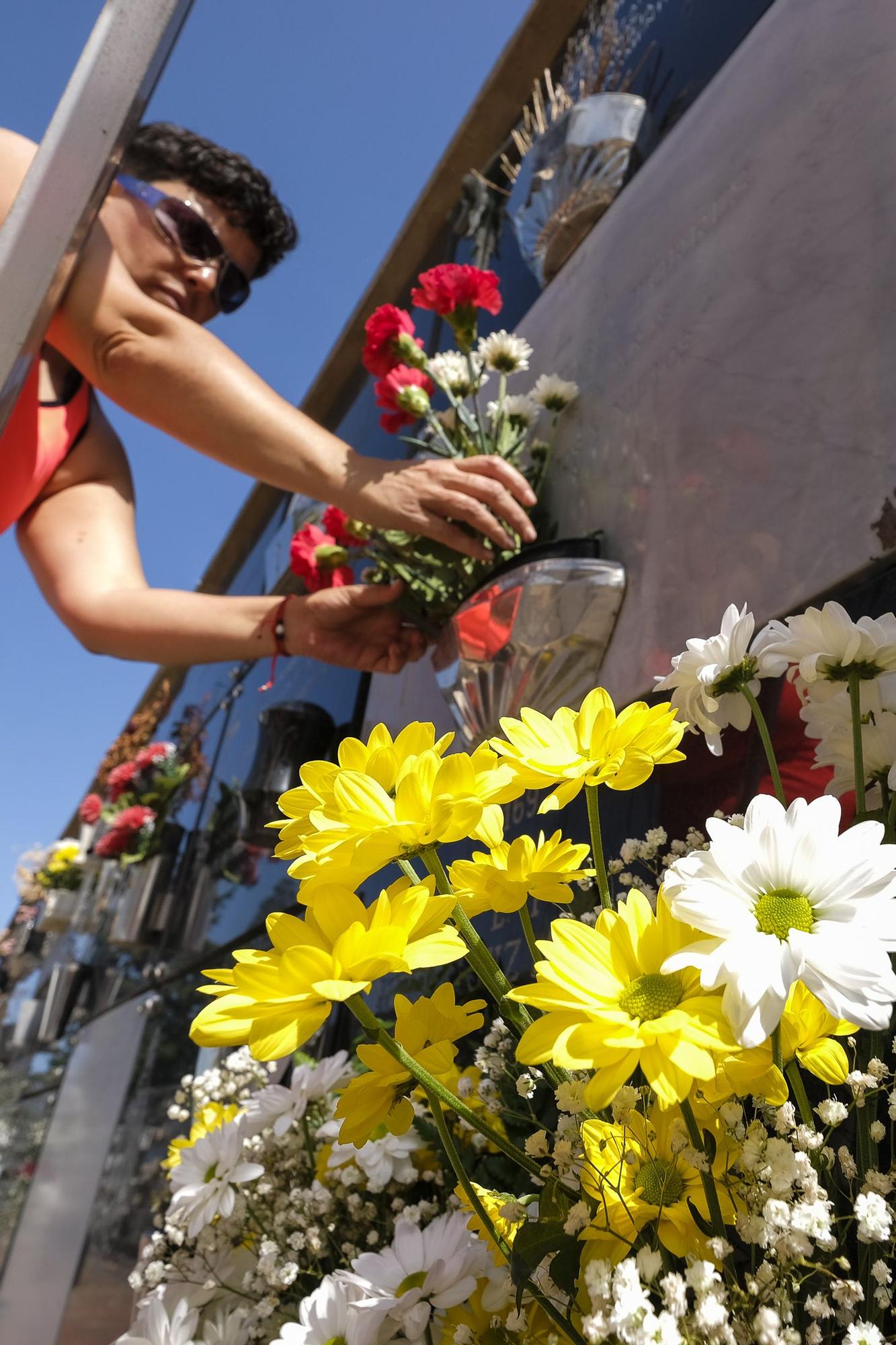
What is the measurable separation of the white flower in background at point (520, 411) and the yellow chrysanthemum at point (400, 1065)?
1104 mm

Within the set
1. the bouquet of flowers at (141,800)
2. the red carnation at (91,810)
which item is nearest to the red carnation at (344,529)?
the bouquet of flowers at (141,800)

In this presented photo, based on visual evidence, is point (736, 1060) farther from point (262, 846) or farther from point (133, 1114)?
point (133, 1114)

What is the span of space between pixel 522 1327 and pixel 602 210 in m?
1.60

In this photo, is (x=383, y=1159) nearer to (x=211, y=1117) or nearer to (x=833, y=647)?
(x=211, y=1117)

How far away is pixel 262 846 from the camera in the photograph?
2.34m

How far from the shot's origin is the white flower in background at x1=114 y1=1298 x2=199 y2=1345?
2.18 feet

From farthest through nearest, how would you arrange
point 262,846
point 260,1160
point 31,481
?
point 262,846
point 31,481
point 260,1160

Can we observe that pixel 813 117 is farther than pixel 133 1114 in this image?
No

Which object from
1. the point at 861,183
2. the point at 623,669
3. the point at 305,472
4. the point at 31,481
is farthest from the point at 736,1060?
the point at 31,481

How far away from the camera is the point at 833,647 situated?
506mm

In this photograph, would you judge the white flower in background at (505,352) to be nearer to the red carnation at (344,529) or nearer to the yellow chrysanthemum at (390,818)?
the red carnation at (344,529)

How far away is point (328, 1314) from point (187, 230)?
1568 millimetres

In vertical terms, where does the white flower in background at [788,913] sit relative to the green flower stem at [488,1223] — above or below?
above

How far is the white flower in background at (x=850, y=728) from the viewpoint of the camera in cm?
50
